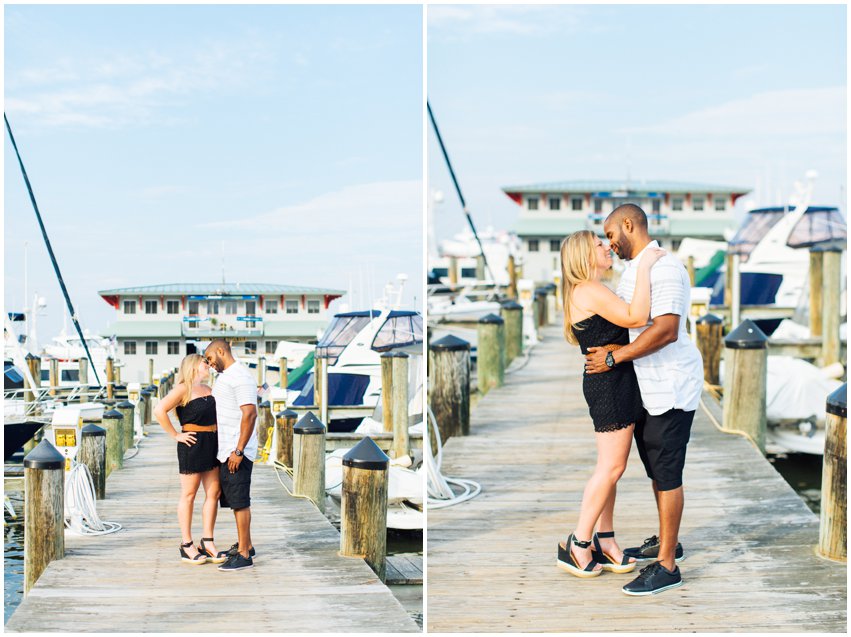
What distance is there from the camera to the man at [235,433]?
17.5 feet

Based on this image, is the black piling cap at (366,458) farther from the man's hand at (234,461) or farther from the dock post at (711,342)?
the dock post at (711,342)

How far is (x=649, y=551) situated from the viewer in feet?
13.4

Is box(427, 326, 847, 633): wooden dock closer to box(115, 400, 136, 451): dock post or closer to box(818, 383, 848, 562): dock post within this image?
box(818, 383, 848, 562): dock post

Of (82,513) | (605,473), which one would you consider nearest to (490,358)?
(82,513)

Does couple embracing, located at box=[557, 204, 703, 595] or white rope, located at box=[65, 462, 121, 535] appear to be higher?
couple embracing, located at box=[557, 204, 703, 595]

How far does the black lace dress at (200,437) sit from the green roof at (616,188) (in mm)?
40145

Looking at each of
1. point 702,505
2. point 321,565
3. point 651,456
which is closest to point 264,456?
point 321,565

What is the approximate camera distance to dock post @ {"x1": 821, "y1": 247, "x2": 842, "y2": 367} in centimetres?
1025

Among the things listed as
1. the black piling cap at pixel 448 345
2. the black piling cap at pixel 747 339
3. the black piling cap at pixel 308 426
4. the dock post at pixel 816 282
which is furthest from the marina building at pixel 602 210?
the black piling cap at pixel 747 339

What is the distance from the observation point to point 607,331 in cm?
380

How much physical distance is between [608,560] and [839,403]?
1.18 metres

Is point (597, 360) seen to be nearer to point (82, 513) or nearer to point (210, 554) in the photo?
point (210, 554)

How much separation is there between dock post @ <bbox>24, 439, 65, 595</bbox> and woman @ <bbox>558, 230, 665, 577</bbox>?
321cm

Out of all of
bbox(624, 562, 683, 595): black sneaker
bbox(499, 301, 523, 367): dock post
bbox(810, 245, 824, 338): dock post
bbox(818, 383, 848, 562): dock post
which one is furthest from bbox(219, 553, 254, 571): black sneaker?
bbox(810, 245, 824, 338): dock post
